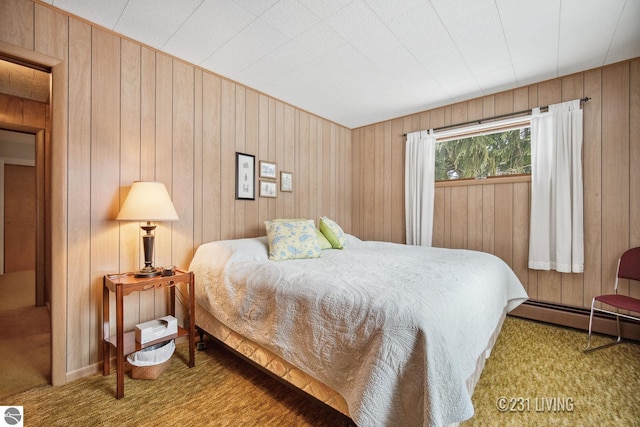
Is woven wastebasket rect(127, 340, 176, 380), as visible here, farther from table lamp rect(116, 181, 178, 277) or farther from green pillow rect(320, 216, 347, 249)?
green pillow rect(320, 216, 347, 249)

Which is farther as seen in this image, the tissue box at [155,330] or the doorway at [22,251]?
the doorway at [22,251]

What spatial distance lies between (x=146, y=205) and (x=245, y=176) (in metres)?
1.16

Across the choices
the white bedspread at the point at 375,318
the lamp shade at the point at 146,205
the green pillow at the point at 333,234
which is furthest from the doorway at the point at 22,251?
the green pillow at the point at 333,234

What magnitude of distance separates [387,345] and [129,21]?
2.67 metres

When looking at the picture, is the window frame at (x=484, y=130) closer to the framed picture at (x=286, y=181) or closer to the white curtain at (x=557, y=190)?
the white curtain at (x=557, y=190)

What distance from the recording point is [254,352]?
1805mm

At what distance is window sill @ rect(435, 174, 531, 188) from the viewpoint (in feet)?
9.82

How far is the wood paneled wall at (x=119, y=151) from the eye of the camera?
6.07 ft

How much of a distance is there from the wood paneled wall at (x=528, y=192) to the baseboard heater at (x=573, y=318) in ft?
0.29

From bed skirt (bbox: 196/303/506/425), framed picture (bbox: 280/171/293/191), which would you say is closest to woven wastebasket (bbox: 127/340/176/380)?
bed skirt (bbox: 196/303/506/425)

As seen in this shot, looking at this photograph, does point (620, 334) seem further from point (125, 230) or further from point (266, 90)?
point (125, 230)

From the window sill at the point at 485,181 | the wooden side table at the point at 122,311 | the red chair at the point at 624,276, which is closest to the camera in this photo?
the wooden side table at the point at 122,311

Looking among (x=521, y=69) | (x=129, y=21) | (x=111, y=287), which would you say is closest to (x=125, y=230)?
(x=111, y=287)

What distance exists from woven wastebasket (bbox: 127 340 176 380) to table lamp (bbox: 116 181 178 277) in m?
0.53
